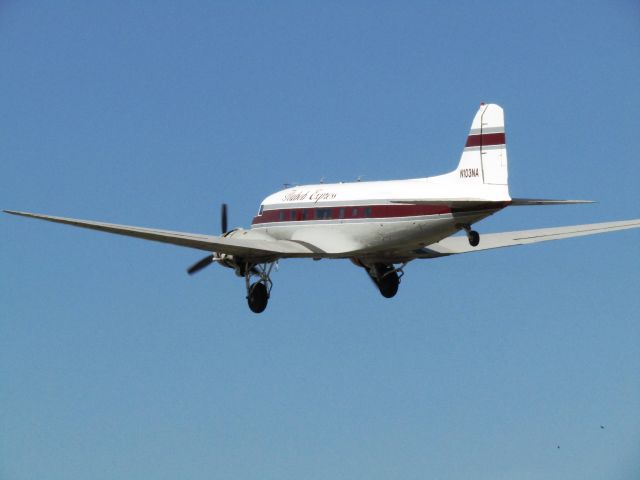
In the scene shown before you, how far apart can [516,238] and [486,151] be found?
23.7ft

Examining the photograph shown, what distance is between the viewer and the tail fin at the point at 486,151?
5541cm

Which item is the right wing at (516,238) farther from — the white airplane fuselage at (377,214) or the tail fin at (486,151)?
the tail fin at (486,151)

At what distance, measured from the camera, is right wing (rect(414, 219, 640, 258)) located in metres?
61.0

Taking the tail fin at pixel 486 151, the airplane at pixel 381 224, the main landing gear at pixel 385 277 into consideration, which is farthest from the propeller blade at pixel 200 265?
the tail fin at pixel 486 151

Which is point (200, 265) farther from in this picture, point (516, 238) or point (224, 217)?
point (516, 238)

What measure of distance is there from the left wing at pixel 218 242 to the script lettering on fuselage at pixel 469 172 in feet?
25.5

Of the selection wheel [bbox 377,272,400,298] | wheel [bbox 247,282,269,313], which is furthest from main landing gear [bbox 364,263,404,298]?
wheel [bbox 247,282,269,313]

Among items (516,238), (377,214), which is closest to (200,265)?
(377,214)

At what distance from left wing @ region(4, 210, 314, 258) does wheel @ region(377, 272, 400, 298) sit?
4.08m

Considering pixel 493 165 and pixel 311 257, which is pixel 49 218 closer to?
pixel 311 257

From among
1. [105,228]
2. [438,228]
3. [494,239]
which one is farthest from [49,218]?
[494,239]

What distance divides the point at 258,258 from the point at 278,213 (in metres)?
2.28

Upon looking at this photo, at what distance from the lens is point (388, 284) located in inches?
2477

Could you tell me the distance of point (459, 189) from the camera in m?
55.9
